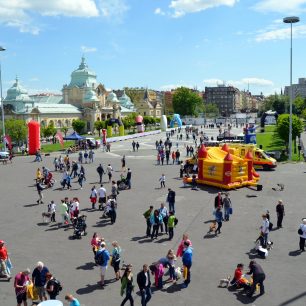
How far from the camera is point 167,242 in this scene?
14727mm

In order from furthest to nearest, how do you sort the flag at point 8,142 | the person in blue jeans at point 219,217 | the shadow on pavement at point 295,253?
the flag at point 8,142 → the person in blue jeans at point 219,217 → the shadow on pavement at point 295,253

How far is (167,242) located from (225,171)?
9.86 metres

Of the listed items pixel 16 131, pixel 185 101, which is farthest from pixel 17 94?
pixel 185 101

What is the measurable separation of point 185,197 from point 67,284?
11.6 m

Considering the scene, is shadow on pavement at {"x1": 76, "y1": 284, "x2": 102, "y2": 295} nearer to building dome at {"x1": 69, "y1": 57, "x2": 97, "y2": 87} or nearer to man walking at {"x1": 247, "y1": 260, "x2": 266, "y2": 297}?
man walking at {"x1": 247, "y1": 260, "x2": 266, "y2": 297}

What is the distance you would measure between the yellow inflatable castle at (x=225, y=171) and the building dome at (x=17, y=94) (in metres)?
67.3

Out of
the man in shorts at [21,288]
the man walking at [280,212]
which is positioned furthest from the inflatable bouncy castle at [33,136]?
the man in shorts at [21,288]

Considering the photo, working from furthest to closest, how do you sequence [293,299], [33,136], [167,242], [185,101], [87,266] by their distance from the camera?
1. [185,101]
2. [33,136]
3. [167,242]
4. [87,266]
5. [293,299]

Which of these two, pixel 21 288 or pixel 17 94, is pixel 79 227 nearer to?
pixel 21 288

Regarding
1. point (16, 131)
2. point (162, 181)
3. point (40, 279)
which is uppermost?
point (16, 131)

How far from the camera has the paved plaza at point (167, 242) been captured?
10.7m

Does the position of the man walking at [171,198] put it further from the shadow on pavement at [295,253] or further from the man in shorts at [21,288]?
the man in shorts at [21,288]

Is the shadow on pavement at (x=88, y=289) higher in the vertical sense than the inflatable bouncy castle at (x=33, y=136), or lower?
lower

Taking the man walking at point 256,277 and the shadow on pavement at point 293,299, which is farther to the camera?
the man walking at point 256,277
